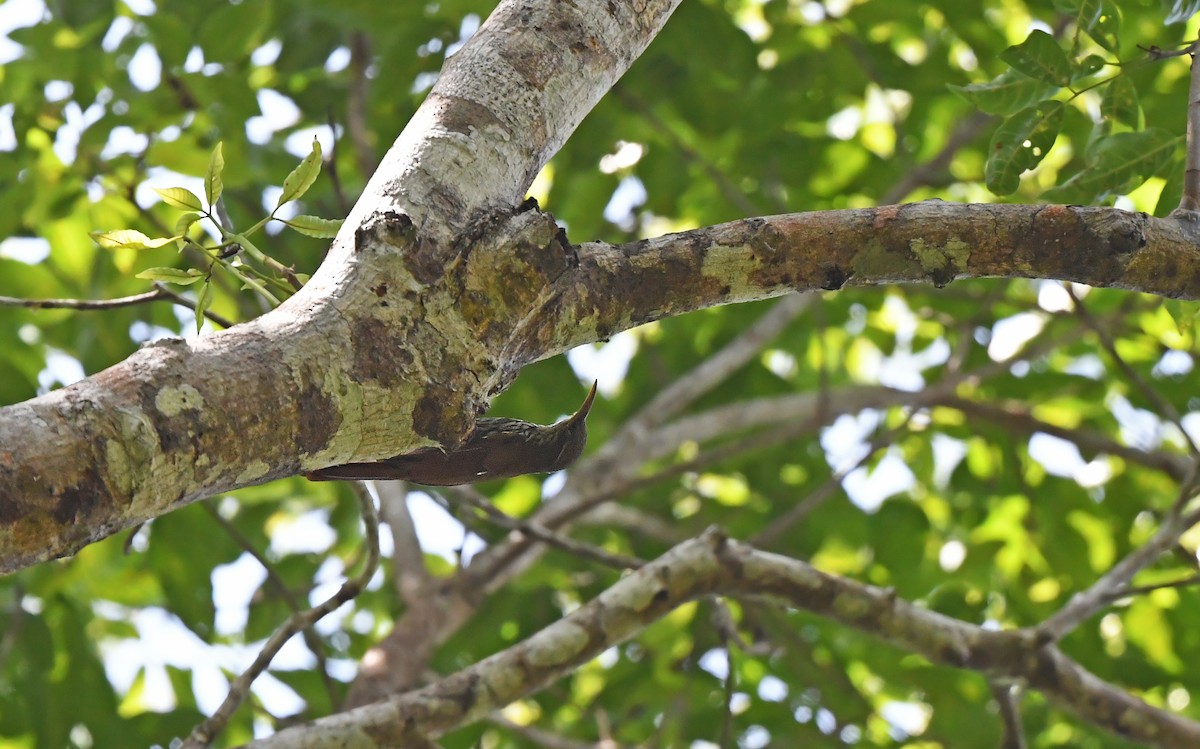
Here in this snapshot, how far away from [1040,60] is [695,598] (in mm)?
1366

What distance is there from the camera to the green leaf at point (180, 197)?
5.28 ft

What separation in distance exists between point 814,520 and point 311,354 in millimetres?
3062

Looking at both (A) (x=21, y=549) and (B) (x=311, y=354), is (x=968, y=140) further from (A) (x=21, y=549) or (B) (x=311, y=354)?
(A) (x=21, y=549)

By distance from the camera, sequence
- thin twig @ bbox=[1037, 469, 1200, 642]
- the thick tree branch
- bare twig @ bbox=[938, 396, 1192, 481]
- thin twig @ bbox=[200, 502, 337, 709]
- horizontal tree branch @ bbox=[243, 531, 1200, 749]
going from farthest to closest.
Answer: bare twig @ bbox=[938, 396, 1192, 481], thin twig @ bbox=[1037, 469, 1200, 642], thin twig @ bbox=[200, 502, 337, 709], horizontal tree branch @ bbox=[243, 531, 1200, 749], the thick tree branch

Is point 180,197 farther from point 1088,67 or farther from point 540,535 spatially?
point 1088,67

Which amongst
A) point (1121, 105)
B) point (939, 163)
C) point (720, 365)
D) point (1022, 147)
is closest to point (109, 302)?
point (1022, 147)

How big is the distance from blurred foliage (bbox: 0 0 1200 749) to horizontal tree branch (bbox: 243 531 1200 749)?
0.30 m

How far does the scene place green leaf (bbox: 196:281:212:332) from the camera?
4.99 ft

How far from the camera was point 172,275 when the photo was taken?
1.51 metres

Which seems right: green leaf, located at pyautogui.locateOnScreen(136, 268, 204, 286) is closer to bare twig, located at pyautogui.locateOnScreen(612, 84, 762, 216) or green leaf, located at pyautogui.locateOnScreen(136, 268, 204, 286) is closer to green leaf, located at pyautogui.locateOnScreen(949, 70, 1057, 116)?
green leaf, located at pyautogui.locateOnScreen(949, 70, 1057, 116)

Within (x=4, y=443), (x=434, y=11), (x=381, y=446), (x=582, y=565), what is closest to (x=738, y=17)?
(x=434, y=11)

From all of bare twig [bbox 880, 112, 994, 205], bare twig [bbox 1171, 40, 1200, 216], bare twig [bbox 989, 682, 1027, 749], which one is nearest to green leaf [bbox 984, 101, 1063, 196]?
bare twig [bbox 1171, 40, 1200, 216]

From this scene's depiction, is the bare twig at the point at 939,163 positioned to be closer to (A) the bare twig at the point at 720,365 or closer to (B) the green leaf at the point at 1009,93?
(A) the bare twig at the point at 720,365

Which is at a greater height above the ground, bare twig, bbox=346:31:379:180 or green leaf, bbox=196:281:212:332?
bare twig, bbox=346:31:379:180
